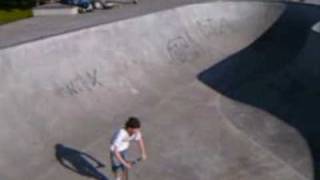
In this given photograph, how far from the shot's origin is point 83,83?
50.4 feet

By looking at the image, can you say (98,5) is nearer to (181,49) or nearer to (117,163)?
(181,49)

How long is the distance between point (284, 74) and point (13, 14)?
13906 mm

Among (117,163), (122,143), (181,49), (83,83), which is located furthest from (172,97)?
(122,143)

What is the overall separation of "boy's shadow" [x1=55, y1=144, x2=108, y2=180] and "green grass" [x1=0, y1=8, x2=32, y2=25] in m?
12.2

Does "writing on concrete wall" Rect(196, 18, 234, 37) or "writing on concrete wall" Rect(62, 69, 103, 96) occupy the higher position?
"writing on concrete wall" Rect(62, 69, 103, 96)

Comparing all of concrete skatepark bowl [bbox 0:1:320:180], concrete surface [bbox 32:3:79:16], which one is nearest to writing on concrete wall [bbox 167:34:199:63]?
concrete skatepark bowl [bbox 0:1:320:180]

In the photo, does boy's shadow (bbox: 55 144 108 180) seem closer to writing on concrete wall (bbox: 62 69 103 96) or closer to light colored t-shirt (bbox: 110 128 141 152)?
light colored t-shirt (bbox: 110 128 141 152)

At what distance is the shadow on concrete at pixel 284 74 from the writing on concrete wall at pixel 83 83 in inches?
131

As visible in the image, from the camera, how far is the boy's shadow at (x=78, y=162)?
12.2m

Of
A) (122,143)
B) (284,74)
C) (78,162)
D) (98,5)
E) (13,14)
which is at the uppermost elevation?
(122,143)

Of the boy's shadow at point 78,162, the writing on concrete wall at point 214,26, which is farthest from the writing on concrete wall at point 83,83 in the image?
the writing on concrete wall at point 214,26

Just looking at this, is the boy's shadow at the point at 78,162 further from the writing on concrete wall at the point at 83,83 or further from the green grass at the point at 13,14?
the green grass at the point at 13,14

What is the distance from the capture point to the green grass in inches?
981

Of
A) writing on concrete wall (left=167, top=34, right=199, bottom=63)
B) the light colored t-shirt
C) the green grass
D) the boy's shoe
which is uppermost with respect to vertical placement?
the light colored t-shirt
